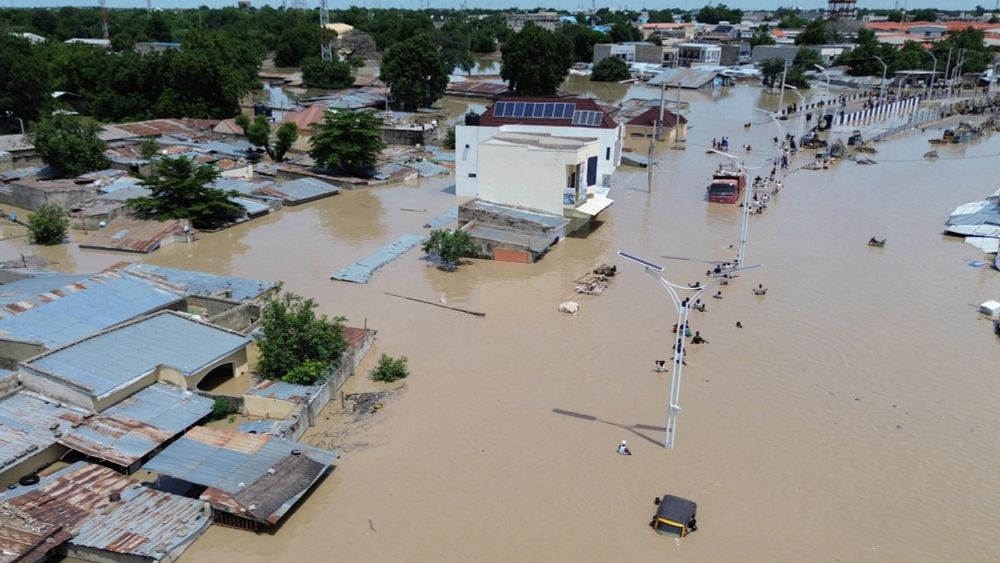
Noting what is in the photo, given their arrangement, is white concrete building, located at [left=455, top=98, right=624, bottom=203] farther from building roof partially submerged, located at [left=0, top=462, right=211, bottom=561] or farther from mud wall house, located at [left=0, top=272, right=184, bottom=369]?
building roof partially submerged, located at [left=0, top=462, right=211, bottom=561]

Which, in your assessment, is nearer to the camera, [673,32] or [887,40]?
[887,40]

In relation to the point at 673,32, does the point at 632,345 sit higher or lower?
lower

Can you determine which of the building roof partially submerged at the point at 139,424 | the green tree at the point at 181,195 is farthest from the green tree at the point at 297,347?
the green tree at the point at 181,195

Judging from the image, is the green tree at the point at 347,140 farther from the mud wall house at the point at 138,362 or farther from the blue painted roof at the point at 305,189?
the mud wall house at the point at 138,362

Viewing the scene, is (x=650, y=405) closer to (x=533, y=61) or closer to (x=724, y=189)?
(x=724, y=189)

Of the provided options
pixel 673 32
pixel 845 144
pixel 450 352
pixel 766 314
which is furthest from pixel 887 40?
pixel 450 352

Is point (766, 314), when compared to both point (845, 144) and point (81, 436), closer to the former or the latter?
point (81, 436)
